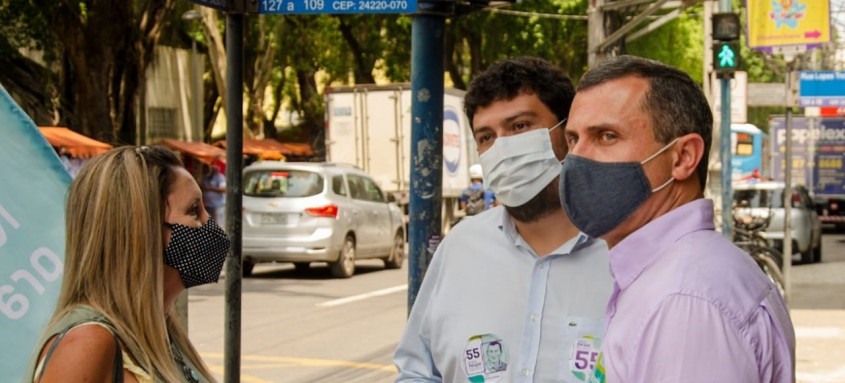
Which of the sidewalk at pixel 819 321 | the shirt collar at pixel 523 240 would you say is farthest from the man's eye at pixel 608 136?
the sidewalk at pixel 819 321

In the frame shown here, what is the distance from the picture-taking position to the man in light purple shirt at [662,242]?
1.82 metres

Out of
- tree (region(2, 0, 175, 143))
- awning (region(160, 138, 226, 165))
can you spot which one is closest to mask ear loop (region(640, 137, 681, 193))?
tree (region(2, 0, 175, 143))

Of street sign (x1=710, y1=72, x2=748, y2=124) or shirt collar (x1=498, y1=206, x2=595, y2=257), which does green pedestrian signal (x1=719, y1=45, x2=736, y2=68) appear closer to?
street sign (x1=710, y1=72, x2=748, y2=124)

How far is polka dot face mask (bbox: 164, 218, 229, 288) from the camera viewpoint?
117 inches

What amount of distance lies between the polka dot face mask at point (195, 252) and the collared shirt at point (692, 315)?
4.30 ft

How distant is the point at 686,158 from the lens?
2.10 m

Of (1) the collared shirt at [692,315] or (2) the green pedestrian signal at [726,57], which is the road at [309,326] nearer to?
(2) the green pedestrian signal at [726,57]

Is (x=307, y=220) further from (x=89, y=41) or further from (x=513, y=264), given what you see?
(x=513, y=264)

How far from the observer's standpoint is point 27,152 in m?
3.44

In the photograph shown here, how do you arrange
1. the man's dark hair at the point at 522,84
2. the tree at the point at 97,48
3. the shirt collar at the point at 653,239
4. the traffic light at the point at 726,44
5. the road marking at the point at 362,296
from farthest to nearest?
the tree at the point at 97,48, the road marking at the point at 362,296, the traffic light at the point at 726,44, the man's dark hair at the point at 522,84, the shirt collar at the point at 653,239

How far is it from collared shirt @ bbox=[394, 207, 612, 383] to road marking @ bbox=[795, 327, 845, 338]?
9.92m

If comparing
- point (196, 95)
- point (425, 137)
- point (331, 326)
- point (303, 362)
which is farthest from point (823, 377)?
point (196, 95)

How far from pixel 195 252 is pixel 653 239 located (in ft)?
4.50

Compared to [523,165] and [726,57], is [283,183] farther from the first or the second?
[523,165]
